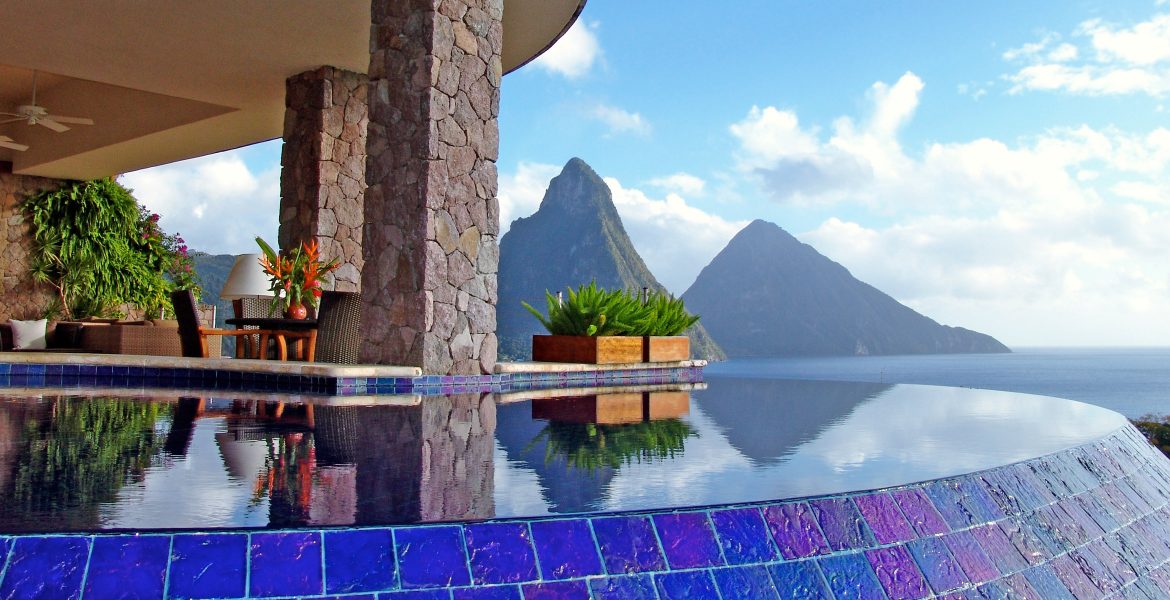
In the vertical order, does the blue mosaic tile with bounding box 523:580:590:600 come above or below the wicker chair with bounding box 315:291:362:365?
below

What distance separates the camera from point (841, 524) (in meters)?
2.27

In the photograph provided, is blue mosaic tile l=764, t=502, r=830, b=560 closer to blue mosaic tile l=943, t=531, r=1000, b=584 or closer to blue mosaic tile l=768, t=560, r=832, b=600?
blue mosaic tile l=768, t=560, r=832, b=600

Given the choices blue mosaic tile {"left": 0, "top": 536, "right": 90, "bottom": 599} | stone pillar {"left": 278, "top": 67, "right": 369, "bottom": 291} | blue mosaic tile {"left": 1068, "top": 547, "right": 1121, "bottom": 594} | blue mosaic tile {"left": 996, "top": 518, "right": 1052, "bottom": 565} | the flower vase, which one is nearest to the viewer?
blue mosaic tile {"left": 0, "top": 536, "right": 90, "bottom": 599}

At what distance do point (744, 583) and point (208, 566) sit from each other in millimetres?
1200

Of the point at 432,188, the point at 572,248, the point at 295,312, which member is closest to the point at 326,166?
the point at 295,312

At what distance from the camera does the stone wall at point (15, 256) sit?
607 inches

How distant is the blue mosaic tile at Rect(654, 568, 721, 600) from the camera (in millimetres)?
1997

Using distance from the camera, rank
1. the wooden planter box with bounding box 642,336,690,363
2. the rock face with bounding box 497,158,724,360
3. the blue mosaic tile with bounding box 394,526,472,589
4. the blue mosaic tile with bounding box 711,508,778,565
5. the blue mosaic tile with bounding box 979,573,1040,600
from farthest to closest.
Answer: the rock face with bounding box 497,158,724,360 < the wooden planter box with bounding box 642,336,690,363 < the blue mosaic tile with bounding box 979,573,1040,600 < the blue mosaic tile with bounding box 711,508,778,565 < the blue mosaic tile with bounding box 394,526,472,589

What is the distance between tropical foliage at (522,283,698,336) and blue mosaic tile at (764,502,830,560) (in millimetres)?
5995

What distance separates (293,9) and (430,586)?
8307mm

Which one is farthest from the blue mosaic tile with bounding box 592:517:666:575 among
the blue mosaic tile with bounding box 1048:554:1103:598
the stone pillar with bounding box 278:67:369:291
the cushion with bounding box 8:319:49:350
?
the cushion with bounding box 8:319:49:350

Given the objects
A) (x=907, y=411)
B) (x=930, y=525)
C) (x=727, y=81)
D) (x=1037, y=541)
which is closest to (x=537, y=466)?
(x=930, y=525)

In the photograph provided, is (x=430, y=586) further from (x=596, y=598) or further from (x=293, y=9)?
(x=293, y=9)

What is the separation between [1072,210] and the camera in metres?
30.6
